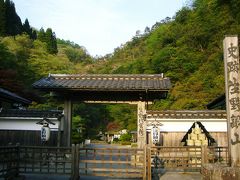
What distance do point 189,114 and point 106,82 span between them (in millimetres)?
4782

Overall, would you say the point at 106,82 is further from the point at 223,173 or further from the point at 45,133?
the point at 223,173

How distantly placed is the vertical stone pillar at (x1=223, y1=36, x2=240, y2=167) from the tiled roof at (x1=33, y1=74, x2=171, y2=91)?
8692 millimetres

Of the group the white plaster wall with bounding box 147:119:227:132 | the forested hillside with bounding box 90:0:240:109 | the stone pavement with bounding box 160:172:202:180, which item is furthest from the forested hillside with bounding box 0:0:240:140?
the stone pavement with bounding box 160:172:202:180

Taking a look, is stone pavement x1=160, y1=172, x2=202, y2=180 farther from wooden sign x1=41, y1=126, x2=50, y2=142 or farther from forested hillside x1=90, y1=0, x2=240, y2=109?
forested hillside x1=90, y1=0, x2=240, y2=109

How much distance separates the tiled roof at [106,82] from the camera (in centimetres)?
1670

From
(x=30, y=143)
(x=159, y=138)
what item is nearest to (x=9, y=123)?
(x=30, y=143)

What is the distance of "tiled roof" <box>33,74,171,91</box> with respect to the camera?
16.7m

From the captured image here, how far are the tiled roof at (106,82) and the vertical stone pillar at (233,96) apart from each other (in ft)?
28.5

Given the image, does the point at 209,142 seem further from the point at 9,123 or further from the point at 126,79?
the point at 9,123

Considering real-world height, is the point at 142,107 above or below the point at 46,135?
above

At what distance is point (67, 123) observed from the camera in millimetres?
17578

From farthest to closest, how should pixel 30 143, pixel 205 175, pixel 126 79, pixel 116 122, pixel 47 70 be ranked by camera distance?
pixel 116 122 → pixel 47 70 → pixel 126 79 → pixel 30 143 → pixel 205 175

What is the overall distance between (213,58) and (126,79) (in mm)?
20763

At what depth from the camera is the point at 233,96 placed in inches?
292
